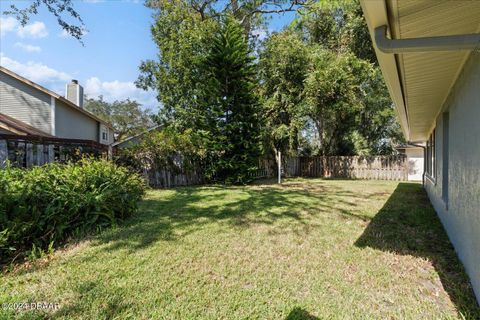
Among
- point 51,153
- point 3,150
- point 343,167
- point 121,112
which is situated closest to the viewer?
point 3,150

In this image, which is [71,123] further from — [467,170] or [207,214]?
[467,170]

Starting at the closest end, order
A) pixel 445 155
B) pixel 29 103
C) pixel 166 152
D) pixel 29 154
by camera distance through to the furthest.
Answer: pixel 445 155, pixel 29 154, pixel 166 152, pixel 29 103

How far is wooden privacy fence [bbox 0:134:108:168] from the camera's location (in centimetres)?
583

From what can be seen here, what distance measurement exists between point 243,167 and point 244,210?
17.0ft

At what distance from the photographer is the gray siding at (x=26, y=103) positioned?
12.8m

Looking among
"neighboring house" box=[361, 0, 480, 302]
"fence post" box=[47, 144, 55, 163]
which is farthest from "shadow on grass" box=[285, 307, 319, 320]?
"fence post" box=[47, 144, 55, 163]

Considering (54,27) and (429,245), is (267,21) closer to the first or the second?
(54,27)

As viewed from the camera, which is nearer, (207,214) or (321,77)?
(207,214)

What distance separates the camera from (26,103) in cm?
1286

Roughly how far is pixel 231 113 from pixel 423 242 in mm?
8400

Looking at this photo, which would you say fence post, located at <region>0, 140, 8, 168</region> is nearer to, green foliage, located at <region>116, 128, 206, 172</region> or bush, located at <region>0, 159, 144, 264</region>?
bush, located at <region>0, 159, 144, 264</region>

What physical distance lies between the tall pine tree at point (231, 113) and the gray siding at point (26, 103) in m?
8.38

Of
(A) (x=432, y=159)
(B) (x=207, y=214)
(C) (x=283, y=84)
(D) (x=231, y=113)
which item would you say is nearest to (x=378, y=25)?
(B) (x=207, y=214)

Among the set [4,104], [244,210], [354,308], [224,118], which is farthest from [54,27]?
[354,308]
